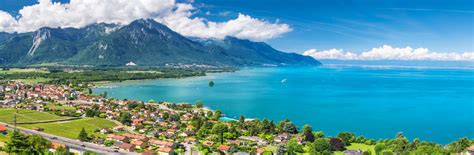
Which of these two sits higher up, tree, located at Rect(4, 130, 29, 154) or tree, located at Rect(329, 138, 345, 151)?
tree, located at Rect(4, 130, 29, 154)

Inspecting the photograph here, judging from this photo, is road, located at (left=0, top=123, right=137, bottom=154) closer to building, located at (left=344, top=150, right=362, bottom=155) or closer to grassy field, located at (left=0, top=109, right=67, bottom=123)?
grassy field, located at (left=0, top=109, right=67, bottom=123)

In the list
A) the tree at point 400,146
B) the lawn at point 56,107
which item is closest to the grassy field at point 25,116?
the lawn at point 56,107

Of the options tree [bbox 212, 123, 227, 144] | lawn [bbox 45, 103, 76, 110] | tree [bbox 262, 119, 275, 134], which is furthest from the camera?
lawn [bbox 45, 103, 76, 110]

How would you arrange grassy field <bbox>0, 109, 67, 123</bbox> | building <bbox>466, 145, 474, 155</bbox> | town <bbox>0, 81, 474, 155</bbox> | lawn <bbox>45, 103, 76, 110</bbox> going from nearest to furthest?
building <bbox>466, 145, 474, 155</bbox> < town <bbox>0, 81, 474, 155</bbox> < grassy field <bbox>0, 109, 67, 123</bbox> < lawn <bbox>45, 103, 76, 110</bbox>

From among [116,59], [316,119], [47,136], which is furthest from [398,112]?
[116,59]

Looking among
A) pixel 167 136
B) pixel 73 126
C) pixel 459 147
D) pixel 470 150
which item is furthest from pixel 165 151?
pixel 470 150

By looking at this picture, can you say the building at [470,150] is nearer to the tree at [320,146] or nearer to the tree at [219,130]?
the tree at [320,146]

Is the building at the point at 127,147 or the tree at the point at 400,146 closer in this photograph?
the building at the point at 127,147

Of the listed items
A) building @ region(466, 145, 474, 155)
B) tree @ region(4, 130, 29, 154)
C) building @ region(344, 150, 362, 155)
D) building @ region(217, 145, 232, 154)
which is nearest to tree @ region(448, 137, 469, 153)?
building @ region(466, 145, 474, 155)

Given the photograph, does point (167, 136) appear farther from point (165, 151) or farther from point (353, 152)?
point (353, 152)
